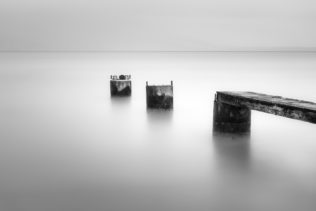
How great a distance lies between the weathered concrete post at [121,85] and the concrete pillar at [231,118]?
7.60m

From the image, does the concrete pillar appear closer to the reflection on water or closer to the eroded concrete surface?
the reflection on water

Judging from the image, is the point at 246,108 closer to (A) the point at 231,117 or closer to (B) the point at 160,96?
(A) the point at 231,117

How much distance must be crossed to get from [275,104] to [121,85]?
386 inches

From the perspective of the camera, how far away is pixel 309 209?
4727 millimetres

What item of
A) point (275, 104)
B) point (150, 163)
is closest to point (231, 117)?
point (275, 104)

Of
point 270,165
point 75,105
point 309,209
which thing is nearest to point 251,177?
point 270,165

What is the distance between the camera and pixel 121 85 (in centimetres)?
1538

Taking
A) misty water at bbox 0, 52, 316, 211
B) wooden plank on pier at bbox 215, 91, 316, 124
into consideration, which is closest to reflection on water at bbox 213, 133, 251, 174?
misty water at bbox 0, 52, 316, 211

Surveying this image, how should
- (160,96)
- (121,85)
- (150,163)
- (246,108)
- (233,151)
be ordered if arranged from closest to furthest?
1. (150,163)
2. (233,151)
3. (246,108)
4. (160,96)
5. (121,85)

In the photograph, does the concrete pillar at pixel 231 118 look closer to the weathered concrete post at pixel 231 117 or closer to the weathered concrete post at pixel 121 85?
the weathered concrete post at pixel 231 117

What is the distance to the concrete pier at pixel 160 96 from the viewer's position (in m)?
11.3

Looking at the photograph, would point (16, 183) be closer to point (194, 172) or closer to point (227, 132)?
point (194, 172)

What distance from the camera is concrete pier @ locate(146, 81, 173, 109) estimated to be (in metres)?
11.3

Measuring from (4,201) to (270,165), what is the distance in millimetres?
3923
